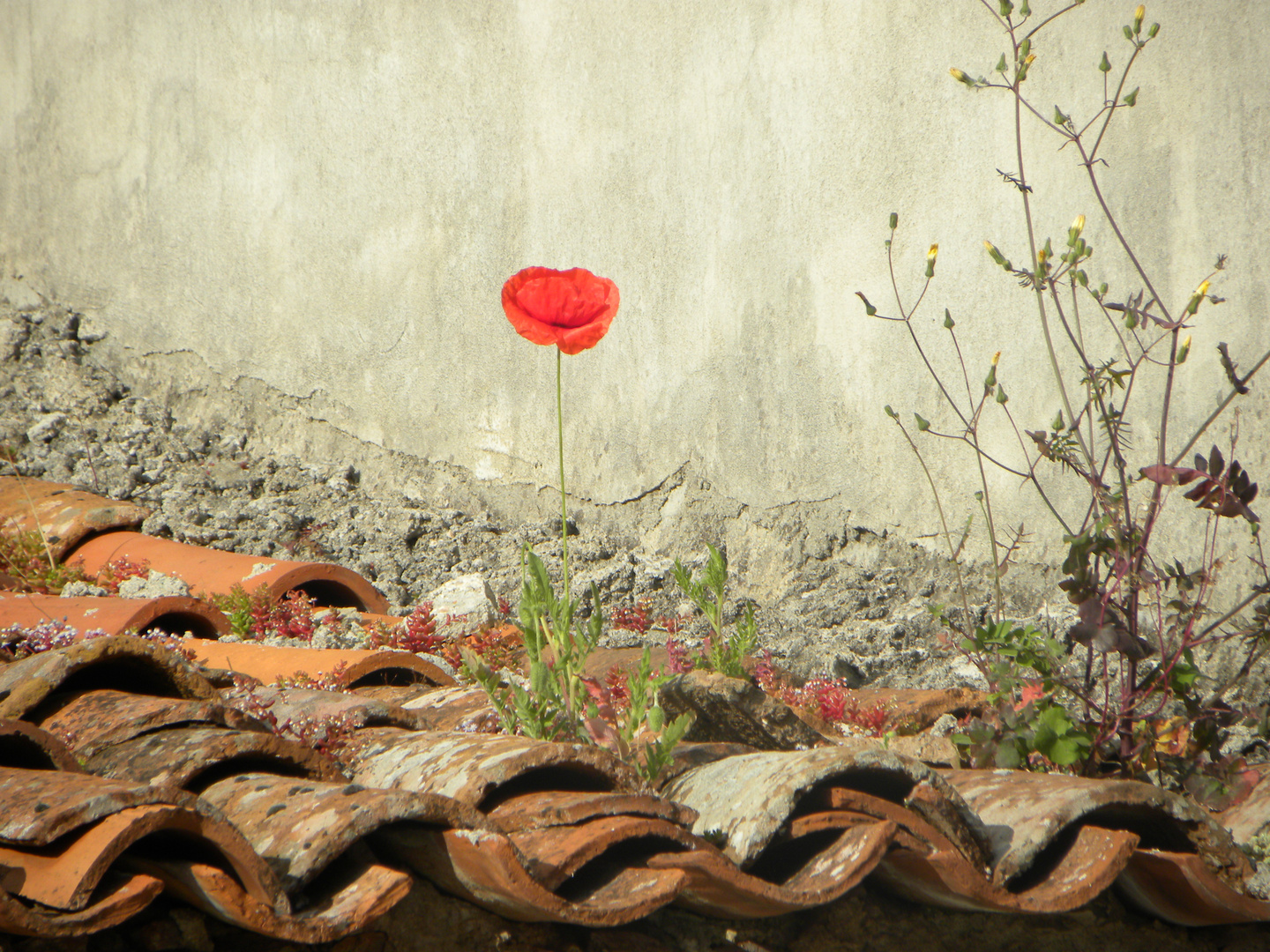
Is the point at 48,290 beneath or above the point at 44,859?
above

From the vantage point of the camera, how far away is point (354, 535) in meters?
4.71

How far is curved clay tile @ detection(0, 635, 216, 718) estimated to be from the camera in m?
1.81

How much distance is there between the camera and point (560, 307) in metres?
1.72

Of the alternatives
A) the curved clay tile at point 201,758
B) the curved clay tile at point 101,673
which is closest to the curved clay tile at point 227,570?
the curved clay tile at point 101,673

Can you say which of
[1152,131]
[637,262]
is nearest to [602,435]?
[637,262]

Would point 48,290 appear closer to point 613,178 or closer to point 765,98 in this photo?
point 613,178

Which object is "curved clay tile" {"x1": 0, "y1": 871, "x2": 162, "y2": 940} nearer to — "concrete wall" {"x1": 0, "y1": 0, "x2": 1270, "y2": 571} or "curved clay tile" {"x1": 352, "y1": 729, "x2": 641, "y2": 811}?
"curved clay tile" {"x1": 352, "y1": 729, "x2": 641, "y2": 811}

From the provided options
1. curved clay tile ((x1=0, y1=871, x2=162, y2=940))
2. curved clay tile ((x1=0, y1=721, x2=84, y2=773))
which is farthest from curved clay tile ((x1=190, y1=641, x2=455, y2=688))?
curved clay tile ((x1=0, y1=871, x2=162, y2=940))

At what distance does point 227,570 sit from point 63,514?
110cm

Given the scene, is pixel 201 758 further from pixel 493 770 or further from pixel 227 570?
pixel 227 570

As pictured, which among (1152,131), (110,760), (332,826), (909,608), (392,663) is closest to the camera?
(332,826)

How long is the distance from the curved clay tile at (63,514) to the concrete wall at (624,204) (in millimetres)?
1371

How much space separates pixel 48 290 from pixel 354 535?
3.10 meters

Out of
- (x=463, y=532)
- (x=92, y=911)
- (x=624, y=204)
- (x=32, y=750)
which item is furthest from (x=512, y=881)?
(x=624, y=204)
